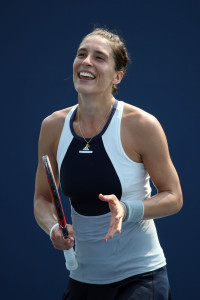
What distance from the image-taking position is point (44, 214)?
237cm

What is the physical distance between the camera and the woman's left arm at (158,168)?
2.15 meters

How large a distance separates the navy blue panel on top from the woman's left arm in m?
0.14

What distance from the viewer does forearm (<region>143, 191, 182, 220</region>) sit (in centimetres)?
213

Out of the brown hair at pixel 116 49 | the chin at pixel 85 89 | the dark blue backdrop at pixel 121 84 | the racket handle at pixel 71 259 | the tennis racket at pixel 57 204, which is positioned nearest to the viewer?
the tennis racket at pixel 57 204

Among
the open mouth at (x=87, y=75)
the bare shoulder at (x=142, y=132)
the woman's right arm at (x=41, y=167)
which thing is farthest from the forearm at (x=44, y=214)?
the open mouth at (x=87, y=75)

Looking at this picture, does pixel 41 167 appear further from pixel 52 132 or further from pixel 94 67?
pixel 94 67

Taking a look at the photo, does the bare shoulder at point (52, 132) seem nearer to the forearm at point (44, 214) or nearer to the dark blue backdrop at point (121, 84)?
the forearm at point (44, 214)

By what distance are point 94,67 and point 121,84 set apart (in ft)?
5.52

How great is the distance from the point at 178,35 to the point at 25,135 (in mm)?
1285

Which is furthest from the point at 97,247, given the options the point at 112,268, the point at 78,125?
the point at 78,125

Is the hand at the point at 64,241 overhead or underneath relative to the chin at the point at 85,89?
underneath

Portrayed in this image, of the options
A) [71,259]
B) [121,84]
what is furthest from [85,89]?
[121,84]

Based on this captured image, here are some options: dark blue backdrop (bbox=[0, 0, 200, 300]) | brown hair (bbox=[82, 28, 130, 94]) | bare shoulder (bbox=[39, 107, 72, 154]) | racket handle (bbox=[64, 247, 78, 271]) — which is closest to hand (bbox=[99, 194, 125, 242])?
racket handle (bbox=[64, 247, 78, 271])

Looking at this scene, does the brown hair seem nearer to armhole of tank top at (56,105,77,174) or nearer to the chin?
the chin
